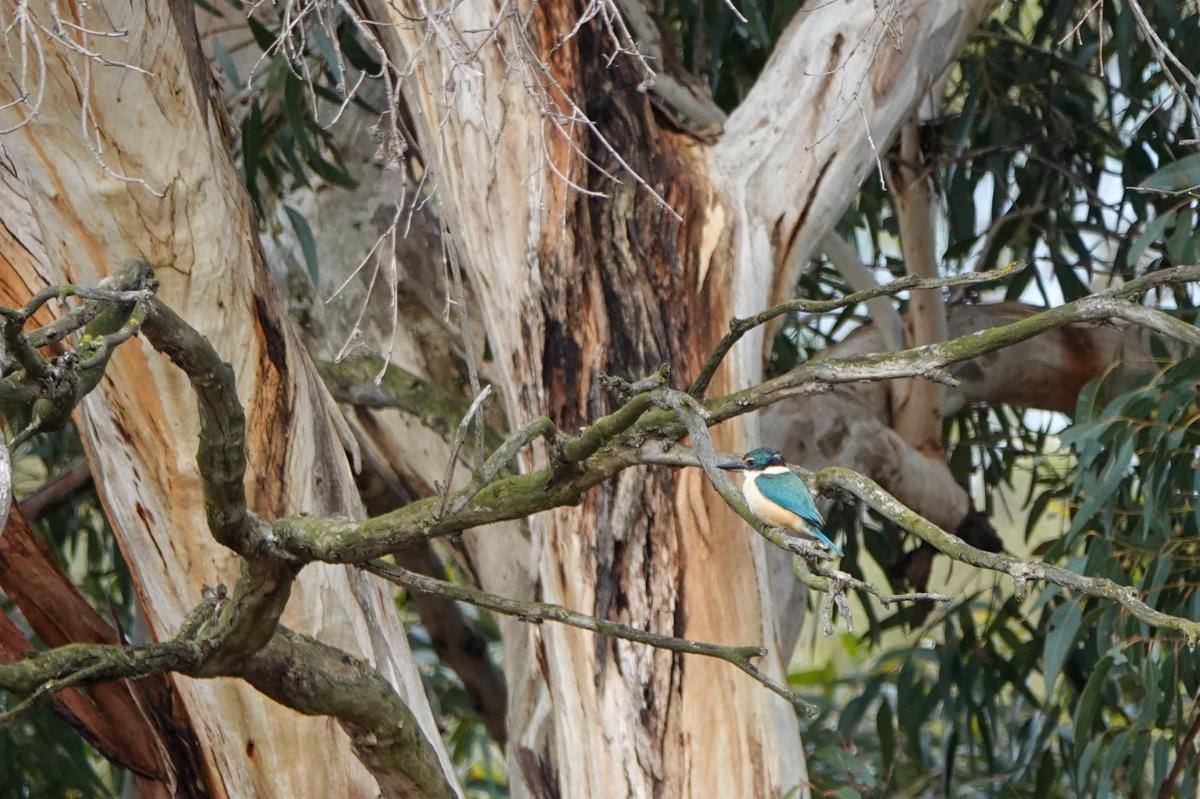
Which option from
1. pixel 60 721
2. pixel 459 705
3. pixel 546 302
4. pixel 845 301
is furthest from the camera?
pixel 459 705

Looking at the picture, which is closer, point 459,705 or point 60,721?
point 60,721

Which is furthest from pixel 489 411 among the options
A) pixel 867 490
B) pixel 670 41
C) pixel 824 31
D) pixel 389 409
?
pixel 867 490

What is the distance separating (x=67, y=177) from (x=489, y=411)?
158cm

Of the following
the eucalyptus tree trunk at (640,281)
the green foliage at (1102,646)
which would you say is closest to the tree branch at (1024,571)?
the eucalyptus tree trunk at (640,281)

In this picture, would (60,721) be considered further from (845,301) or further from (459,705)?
(845,301)

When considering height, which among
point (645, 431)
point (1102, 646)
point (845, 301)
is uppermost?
point (845, 301)

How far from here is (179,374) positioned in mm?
2438

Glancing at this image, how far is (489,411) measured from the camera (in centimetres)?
381

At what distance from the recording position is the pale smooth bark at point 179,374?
2.39 m

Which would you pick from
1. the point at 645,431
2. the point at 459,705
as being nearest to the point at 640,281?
the point at 645,431

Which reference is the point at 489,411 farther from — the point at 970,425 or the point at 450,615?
the point at 970,425

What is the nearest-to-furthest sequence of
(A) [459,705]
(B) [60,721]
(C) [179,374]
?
(C) [179,374]
(B) [60,721]
(A) [459,705]

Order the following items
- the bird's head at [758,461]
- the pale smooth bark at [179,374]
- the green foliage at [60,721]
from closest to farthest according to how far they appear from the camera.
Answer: the bird's head at [758,461] → the pale smooth bark at [179,374] → the green foliage at [60,721]

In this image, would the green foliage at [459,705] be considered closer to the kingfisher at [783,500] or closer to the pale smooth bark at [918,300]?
the pale smooth bark at [918,300]
